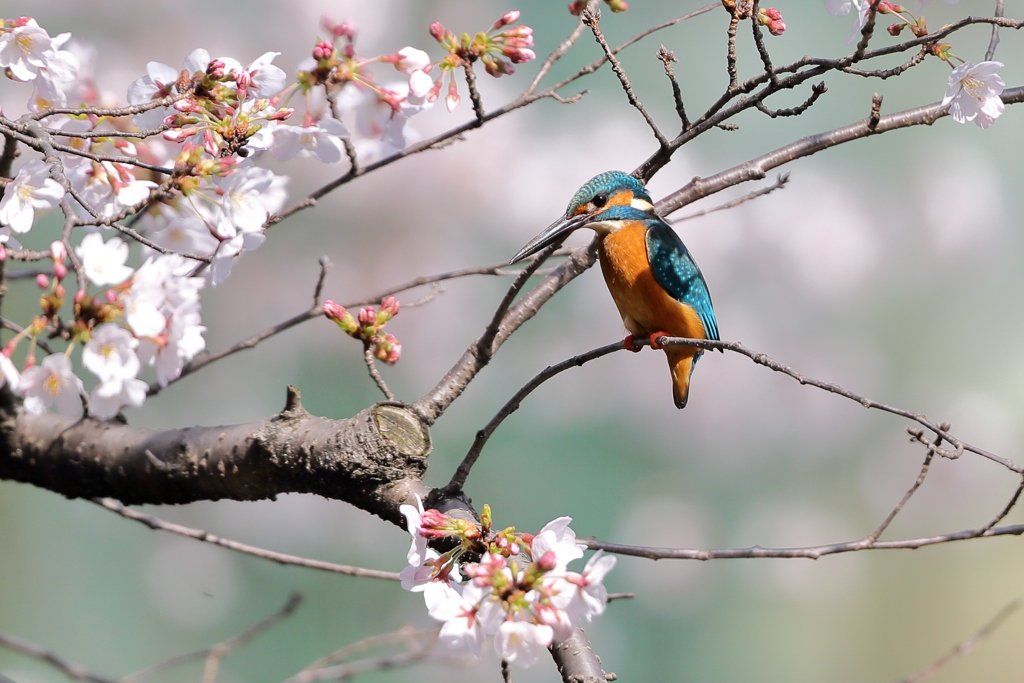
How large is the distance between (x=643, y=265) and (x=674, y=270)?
5 cm

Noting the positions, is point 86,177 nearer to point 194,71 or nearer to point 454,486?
point 194,71

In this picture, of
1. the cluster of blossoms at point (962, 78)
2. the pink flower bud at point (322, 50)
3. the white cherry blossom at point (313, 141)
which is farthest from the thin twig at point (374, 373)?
the cluster of blossoms at point (962, 78)

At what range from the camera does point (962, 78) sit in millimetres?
860

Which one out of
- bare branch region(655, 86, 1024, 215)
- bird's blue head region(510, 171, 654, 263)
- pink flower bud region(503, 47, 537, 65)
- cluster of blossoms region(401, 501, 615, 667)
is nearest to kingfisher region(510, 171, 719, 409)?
bird's blue head region(510, 171, 654, 263)

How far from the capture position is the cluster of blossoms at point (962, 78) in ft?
2.76

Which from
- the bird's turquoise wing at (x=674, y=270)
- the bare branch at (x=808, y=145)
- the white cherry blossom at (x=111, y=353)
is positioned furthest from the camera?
the bird's turquoise wing at (x=674, y=270)

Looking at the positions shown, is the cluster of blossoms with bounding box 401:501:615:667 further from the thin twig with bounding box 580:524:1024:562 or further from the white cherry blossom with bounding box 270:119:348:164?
the white cherry blossom with bounding box 270:119:348:164

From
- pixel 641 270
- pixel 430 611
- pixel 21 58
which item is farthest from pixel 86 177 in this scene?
pixel 641 270

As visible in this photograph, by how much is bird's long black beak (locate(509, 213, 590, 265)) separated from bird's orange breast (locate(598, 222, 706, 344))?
7 centimetres

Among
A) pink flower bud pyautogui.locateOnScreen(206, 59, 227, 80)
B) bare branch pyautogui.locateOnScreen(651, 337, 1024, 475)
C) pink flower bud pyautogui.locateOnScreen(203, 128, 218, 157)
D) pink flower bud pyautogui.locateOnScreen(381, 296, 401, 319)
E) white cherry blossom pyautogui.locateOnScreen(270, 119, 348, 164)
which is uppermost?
white cherry blossom pyautogui.locateOnScreen(270, 119, 348, 164)

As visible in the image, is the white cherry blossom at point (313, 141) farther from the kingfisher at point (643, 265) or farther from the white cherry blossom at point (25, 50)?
the kingfisher at point (643, 265)

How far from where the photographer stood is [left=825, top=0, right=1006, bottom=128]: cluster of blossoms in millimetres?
842

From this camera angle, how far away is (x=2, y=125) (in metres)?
0.65

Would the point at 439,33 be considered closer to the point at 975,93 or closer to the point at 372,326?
the point at 372,326
